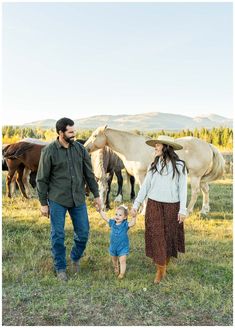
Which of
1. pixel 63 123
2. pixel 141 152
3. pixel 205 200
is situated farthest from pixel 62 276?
pixel 205 200

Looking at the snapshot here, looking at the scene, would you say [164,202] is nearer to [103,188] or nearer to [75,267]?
[75,267]

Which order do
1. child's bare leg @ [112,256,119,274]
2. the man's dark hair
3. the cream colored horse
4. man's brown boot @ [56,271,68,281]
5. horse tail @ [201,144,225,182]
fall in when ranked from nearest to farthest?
the man's dark hair
man's brown boot @ [56,271,68,281]
child's bare leg @ [112,256,119,274]
the cream colored horse
horse tail @ [201,144,225,182]

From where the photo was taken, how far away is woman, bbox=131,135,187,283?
468 cm

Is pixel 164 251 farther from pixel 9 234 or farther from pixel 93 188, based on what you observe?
pixel 9 234

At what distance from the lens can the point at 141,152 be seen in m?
8.19

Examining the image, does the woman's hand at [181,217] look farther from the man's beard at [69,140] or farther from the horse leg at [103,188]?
the horse leg at [103,188]

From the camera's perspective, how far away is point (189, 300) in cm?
419

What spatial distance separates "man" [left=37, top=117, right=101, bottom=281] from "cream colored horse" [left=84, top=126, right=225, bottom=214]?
11.2ft

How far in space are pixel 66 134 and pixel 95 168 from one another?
15.8 ft

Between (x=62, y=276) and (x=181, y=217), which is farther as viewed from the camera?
(x=62, y=276)

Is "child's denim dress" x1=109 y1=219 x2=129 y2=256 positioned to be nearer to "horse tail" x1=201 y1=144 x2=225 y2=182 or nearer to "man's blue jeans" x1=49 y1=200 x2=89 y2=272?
"man's blue jeans" x1=49 y1=200 x2=89 y2=272

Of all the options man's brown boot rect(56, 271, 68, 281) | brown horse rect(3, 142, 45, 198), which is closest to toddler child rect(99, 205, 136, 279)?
man's brown boot rect(56, 271, 68, 281)

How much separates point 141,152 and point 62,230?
3.79 meters

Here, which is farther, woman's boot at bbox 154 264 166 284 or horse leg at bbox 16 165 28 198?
horse leg at bbox 16 165 28 198
